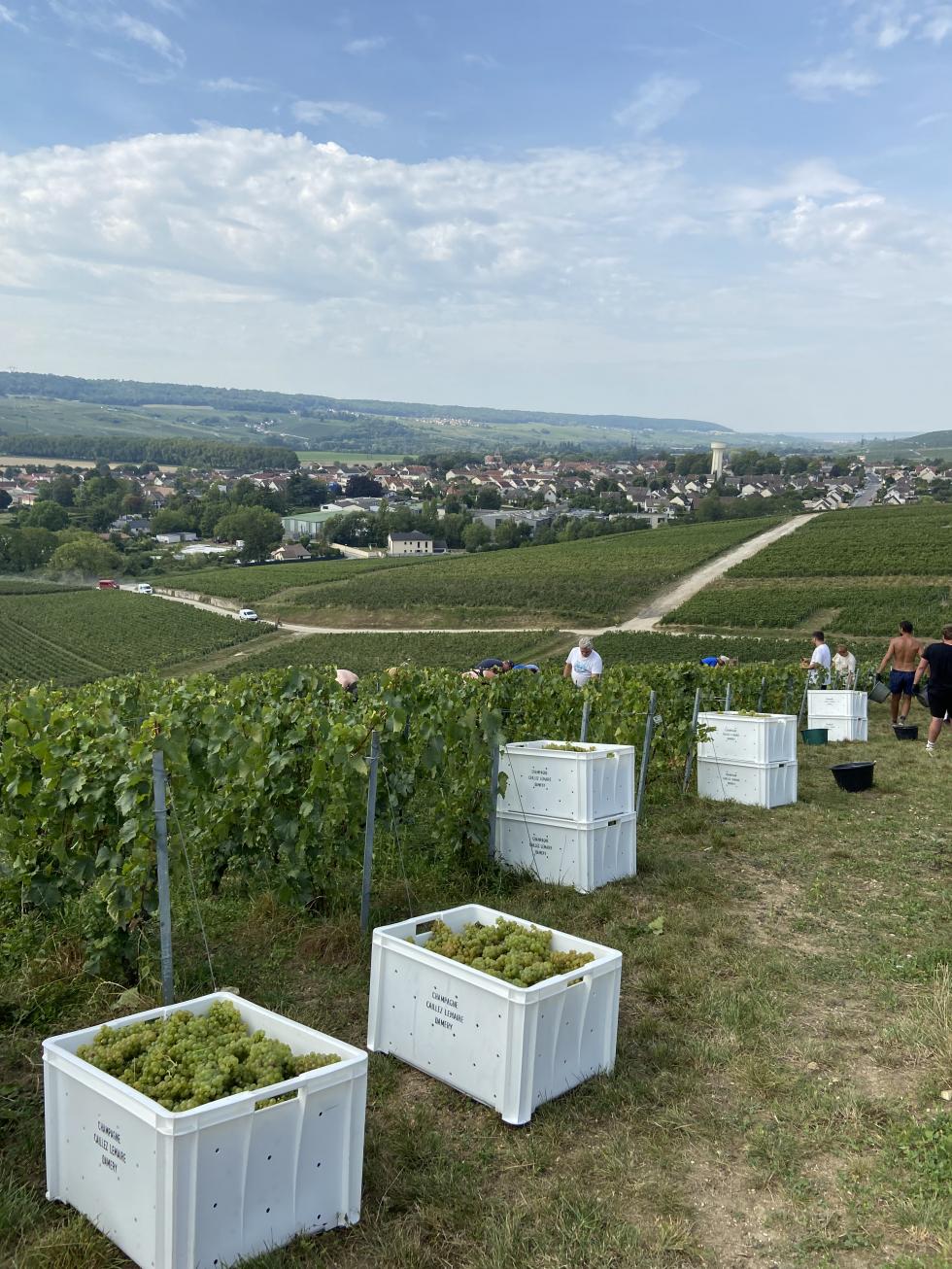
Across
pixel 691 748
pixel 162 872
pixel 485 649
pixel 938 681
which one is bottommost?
pixel 485 649

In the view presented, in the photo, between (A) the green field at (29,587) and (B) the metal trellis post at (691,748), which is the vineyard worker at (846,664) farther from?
(A) the green field at (29,587)

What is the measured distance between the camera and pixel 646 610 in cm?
5397

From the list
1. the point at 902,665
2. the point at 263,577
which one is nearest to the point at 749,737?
the point at 902,665

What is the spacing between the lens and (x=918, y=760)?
12.3 metres

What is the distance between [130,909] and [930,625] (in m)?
40.9

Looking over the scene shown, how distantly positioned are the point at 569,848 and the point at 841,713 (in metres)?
10.0

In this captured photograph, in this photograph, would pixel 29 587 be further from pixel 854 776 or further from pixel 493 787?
pixel 493 787

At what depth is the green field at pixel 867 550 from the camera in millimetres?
54062

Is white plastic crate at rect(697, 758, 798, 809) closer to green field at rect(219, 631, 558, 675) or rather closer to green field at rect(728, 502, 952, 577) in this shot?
green field at rect(219, 631, 558, 675)

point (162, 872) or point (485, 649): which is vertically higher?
point (162, 872)

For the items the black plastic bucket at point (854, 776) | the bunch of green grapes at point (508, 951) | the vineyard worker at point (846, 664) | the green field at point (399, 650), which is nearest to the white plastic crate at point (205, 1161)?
the bunch of green grapes at point (508, 951)

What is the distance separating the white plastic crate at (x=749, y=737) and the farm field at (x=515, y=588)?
4233cm

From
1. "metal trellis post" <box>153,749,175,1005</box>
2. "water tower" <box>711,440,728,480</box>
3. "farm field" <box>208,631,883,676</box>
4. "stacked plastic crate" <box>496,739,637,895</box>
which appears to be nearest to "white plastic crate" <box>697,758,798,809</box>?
"stacked plastic crate" <box>496,739,637,895</box>

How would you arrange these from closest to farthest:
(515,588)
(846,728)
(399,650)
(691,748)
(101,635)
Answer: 1. (691,748)
2. (846,728)
3. (399,650)
4. (101,635)
5. (515,588)
